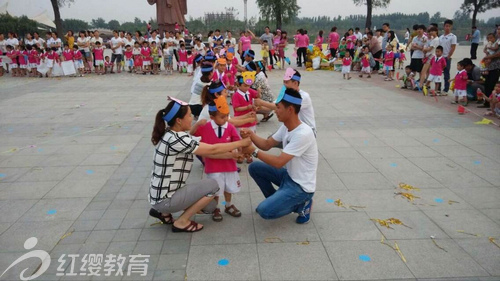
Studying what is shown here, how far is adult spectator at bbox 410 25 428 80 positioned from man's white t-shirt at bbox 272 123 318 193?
902cm

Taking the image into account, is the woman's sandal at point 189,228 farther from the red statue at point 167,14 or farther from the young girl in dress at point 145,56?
the red statue at point 167,14

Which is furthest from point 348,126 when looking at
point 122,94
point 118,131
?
point 122,94

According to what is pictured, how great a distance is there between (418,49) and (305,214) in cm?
966

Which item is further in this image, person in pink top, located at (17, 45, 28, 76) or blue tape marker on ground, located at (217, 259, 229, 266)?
person in pink top, located at (17, 45, 28, 76)

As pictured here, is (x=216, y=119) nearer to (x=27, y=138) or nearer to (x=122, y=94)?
(x=27, y=138)

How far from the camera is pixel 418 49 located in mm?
11508

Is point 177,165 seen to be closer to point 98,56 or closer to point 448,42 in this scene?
point 448,42

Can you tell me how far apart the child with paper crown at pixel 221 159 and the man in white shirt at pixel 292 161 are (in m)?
0.27

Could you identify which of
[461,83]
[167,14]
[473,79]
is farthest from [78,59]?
[473,79]

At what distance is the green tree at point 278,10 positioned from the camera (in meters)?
33.8

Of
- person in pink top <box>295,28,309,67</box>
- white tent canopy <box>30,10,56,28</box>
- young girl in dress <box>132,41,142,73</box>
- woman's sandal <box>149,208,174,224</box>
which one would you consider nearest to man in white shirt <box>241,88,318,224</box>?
woman's sandal <box>149,208,174,224</box>

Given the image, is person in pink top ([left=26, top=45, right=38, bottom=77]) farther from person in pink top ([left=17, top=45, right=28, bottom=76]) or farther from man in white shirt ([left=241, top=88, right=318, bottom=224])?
man in white shirt ([left=241, top=88, right=318, bottom=224])

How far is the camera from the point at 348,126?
7.67 m

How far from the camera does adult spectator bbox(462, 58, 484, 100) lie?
9234 mm
